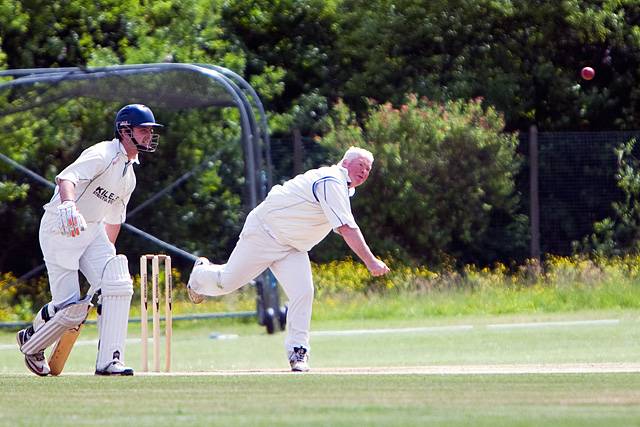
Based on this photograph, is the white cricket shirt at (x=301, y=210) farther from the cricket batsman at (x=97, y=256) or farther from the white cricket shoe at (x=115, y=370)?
the white cricket shoe at (x=115, y=370)

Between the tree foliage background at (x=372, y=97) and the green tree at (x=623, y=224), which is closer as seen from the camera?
the tree foliage background at (x=372, y=97)

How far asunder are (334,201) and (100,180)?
4.63 feet

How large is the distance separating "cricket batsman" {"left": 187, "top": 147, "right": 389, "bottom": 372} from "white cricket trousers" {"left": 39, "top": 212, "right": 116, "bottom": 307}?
3.63 ft

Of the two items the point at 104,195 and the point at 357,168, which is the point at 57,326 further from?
the point at 357,168

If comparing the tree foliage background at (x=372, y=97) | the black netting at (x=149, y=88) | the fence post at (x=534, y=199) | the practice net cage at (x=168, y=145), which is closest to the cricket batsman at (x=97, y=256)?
the practice net cage at (x=168, y=145)

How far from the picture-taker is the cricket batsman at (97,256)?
904 centimetres

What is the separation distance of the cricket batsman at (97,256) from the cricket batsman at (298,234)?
3.38ft

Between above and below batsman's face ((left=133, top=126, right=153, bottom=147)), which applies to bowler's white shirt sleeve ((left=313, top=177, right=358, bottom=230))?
below

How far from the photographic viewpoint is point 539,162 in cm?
2019

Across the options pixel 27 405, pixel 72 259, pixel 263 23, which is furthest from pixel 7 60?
pixel 27 405

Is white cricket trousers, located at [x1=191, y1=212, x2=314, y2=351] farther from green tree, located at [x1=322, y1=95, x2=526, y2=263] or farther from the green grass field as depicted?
green tree, located at [x1=322, y1=95, x2=526, y2=263]

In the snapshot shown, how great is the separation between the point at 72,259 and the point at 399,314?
28.9ft

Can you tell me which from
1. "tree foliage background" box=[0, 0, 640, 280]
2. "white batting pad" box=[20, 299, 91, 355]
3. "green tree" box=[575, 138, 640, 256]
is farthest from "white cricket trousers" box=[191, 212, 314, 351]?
"green tree" box=[575, 138, 640, 256]

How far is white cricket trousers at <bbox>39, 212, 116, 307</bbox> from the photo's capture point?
9.12 metres
